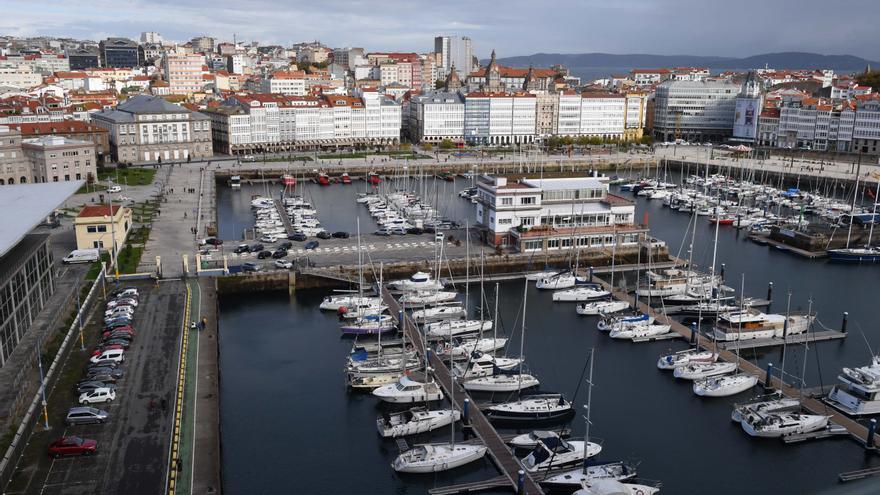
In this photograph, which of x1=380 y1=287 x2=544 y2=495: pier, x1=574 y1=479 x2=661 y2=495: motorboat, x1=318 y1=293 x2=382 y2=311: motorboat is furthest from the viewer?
x1=318 y1=293 x2=382 y2=311: motorboat

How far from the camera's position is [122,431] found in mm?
17172

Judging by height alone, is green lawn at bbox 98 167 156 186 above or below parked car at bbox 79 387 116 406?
above

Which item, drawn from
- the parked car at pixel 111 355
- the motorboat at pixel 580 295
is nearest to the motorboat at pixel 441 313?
the motorboat at pixel 580 295

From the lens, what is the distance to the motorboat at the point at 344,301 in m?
27.5

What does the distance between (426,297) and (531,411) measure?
9176 millimetres

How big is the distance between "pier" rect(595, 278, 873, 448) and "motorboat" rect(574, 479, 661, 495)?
609cm

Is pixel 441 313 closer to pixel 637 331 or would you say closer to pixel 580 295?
pixel 580 295

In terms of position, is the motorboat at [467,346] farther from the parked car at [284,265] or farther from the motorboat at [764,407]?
the parked car at [284,265]

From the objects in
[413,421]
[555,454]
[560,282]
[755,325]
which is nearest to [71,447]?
[413,421]

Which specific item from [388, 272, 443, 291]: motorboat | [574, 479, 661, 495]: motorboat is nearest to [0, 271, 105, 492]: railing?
[388, 272, 443, 291]: motorboat

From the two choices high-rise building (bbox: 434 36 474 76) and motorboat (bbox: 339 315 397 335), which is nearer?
motorboat (bbox: 339 315 397 335)

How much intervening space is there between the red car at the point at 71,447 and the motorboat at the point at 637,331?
639 inches

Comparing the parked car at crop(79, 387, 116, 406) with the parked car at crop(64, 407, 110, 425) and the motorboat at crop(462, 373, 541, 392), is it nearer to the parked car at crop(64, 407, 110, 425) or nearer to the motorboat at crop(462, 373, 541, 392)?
the parked car at crop(64, 407, 110, 425)

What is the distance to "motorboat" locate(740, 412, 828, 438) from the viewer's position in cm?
1888
